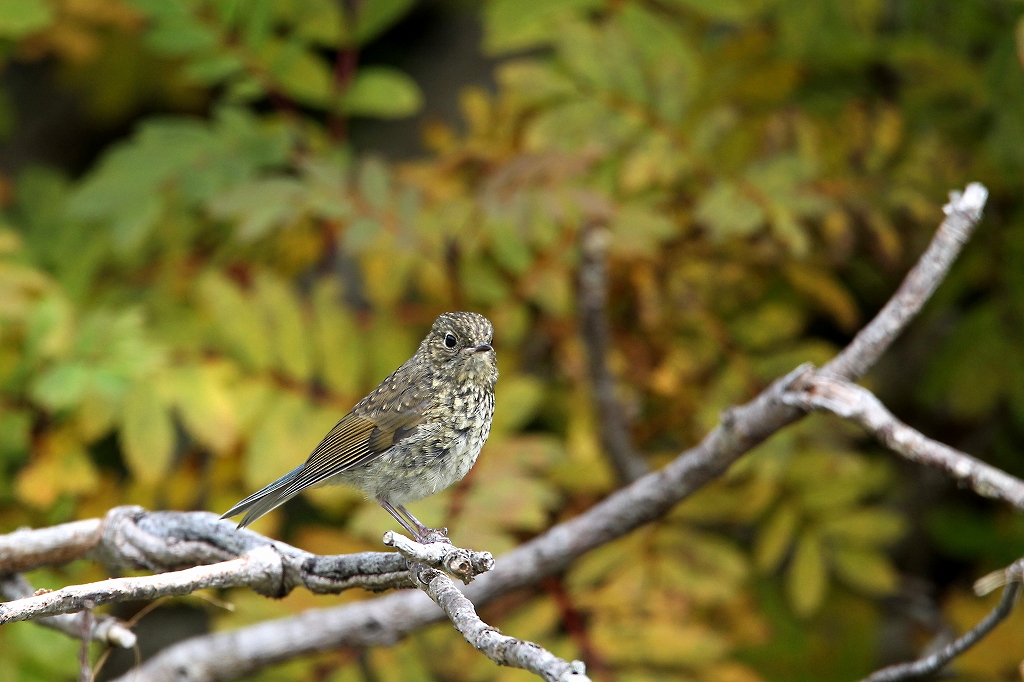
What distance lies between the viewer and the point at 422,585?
2.17 metres

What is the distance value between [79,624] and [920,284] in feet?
7.84

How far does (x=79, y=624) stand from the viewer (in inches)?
106

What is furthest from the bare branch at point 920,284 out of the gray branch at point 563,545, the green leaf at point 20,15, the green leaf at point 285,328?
the green leaf at point 20,15

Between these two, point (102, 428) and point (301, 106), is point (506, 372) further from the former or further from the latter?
point (301, 106)

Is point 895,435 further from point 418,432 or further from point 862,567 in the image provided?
point 862,567

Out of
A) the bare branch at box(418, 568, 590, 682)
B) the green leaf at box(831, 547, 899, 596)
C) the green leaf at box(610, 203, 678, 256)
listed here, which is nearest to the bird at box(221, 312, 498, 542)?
the bare branch at box(418, 568, 590, 682)

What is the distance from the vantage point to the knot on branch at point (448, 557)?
2.01m

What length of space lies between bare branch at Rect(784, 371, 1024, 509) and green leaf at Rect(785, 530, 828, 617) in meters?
1.56

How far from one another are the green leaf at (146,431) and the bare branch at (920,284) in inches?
90.8

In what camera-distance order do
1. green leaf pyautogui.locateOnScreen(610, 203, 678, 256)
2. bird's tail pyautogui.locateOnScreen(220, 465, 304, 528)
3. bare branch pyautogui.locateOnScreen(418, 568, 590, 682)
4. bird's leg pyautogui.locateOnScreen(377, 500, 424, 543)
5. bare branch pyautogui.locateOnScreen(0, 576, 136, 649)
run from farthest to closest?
green leaf pyautogui.locateOnScreen(610, 203, 678, 256) → bird's leg pyautogui.locateOnScreen(377, 500, 424, 543) → bird's tail pyautogui.locateOnScreen(220, 465, 304, 528) → bare branch pyautogui.locateOnScreen(0, 576, 136, 649) → bare branch pyautogui.locateOnScreen(418, 568, 590, 682)

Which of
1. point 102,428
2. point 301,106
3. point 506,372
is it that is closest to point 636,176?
point 506,372

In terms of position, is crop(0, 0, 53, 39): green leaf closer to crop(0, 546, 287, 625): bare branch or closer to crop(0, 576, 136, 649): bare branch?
crop(0, 576, 136, 649): bare branch

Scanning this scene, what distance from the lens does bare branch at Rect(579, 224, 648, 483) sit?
3902 millimetres

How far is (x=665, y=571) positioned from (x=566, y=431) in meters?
0.99
